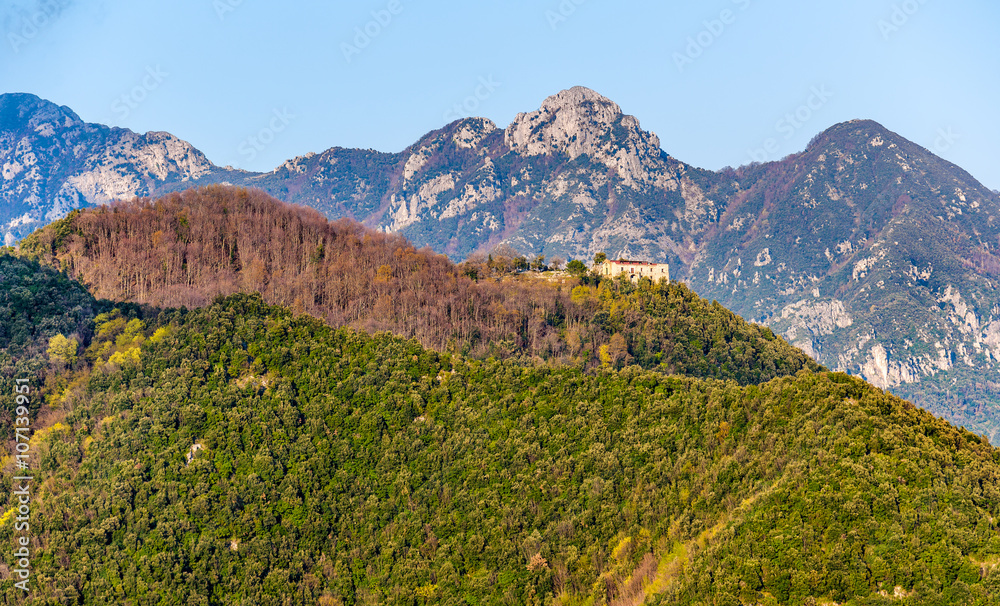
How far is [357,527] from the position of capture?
65.3 m

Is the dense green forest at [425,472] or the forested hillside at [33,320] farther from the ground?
the forested hillside at [33,320]

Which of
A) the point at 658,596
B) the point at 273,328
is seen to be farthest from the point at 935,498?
the point at 273,328

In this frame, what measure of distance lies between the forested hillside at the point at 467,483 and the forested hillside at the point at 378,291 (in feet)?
43.6

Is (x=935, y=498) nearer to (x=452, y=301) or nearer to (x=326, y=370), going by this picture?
(x=326, y=370)

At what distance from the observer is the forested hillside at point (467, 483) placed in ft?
165

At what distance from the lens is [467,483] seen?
67500 millimetres

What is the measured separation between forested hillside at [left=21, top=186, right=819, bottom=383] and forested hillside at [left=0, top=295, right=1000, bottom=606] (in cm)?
1329

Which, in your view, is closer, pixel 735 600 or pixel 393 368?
pixel 735 600

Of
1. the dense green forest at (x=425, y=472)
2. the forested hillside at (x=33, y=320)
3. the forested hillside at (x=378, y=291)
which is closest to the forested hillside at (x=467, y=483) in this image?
the dense green forest at (x=425, y=472)

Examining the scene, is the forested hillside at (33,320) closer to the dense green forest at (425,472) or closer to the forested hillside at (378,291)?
the dense green forest at (425,472)

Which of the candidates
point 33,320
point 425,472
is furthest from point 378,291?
point 33,320

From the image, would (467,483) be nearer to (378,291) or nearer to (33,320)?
(378,291)

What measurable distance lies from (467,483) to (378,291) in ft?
118

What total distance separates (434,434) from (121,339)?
28857 millimetres
